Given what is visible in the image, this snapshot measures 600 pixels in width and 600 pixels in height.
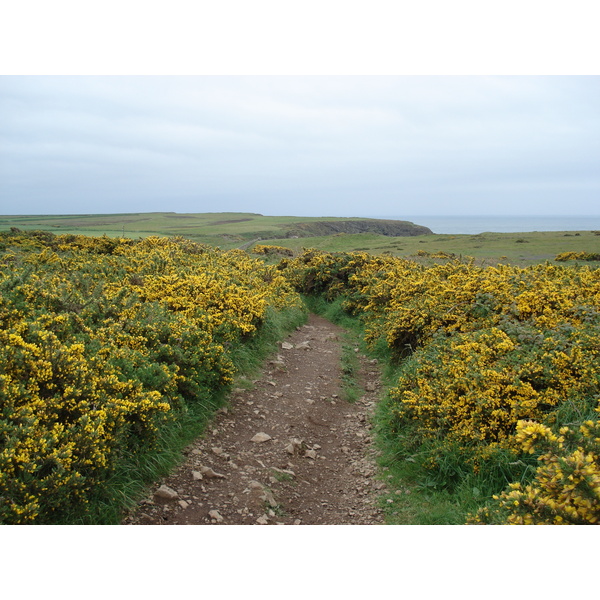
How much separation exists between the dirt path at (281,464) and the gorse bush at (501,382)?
0.74 metres

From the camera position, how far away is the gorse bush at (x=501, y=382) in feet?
12.9

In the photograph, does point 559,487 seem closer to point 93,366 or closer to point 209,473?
point 209,473

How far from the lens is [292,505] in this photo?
507 centimetres

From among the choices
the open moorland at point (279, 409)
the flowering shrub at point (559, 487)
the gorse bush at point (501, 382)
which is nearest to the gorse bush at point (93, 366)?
the open moorland at point (279, 409)

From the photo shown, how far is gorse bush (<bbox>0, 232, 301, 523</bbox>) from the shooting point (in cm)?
374

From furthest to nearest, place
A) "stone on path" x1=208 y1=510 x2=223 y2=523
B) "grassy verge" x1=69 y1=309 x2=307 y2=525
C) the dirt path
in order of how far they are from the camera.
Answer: the dirt path < "stone on path" x1=208 y1=510 x2=223 y2=523 < "grassy verge" x1=69 y1=309 x2=307 y2=525

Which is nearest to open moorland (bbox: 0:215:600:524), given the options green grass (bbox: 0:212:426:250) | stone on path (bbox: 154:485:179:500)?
stone on path (bbox: 154:485:179:500)

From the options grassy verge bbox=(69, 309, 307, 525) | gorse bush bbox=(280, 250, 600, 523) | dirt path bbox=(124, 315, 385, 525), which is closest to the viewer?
gorse bush bbox=(280, 250, 600, 523)

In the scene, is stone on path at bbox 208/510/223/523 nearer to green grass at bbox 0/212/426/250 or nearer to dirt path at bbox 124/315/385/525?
dirt path at bbox 124/315/385/525

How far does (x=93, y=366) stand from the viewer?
5.04 meters

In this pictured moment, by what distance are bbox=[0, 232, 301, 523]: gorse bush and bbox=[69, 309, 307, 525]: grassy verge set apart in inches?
3.7

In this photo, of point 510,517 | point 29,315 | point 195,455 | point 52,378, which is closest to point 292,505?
point 195,455

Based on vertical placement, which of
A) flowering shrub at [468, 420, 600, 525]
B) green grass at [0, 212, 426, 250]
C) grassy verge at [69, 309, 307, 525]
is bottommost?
grassy verge at [69, 309, 307, 525]

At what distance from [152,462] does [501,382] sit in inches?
164
